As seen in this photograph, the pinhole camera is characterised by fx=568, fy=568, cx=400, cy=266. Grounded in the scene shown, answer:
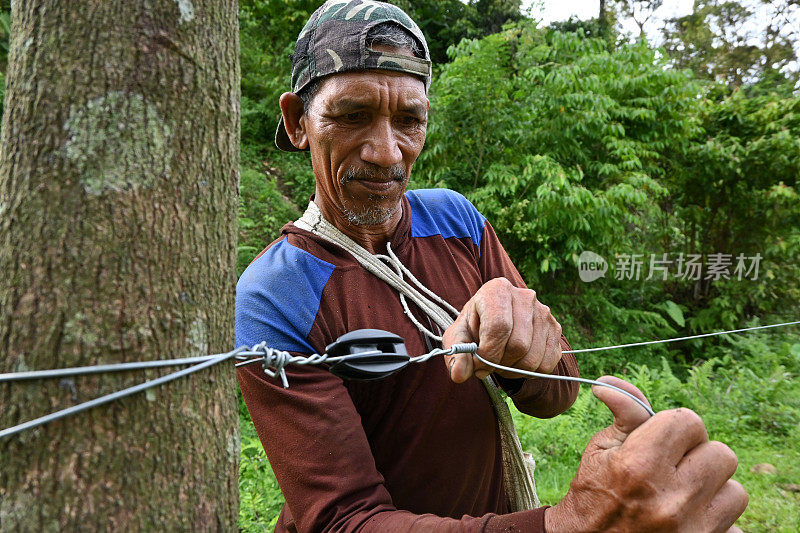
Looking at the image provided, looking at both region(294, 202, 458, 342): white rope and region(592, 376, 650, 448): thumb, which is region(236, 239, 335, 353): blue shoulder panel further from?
region(592, 376, 650, 448): thumb

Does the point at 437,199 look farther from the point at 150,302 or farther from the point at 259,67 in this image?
the point at 259,67

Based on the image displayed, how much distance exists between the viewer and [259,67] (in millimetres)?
10516

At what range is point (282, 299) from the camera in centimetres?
155

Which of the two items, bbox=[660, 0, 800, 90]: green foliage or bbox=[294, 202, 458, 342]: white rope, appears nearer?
bbox=[294, 202, 458, 342]: white rope

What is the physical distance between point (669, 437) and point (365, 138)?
112 centimetres

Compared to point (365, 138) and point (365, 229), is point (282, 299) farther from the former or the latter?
point (365, 138)

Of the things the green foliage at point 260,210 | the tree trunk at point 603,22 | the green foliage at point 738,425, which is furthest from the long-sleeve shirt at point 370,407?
the tree trunk at point 603,22

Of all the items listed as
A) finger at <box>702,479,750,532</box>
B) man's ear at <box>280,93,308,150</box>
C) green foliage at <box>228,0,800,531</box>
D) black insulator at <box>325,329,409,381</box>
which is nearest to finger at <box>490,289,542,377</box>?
black insulator at <box>325,329,409,381</box>

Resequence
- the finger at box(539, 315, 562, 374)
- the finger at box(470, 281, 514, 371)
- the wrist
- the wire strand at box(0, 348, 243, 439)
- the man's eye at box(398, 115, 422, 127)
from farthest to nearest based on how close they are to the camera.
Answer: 1. the man's eye at box(398, 115, 422, 127)
2. the finger at box(539, 315, 562, 374)
3. the finger at box(470, 281, 514, 371)
4. the wrist
5. the wire strand at box(0, 348, 243, 439)

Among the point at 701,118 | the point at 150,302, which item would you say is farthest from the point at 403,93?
the point at 701,118

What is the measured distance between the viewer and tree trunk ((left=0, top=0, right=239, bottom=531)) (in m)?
0.71

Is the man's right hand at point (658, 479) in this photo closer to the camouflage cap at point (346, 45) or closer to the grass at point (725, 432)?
the camouflage cap at point (346, 45)

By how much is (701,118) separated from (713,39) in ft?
37.3

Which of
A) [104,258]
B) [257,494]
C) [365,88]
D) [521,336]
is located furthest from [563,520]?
[257,494]
